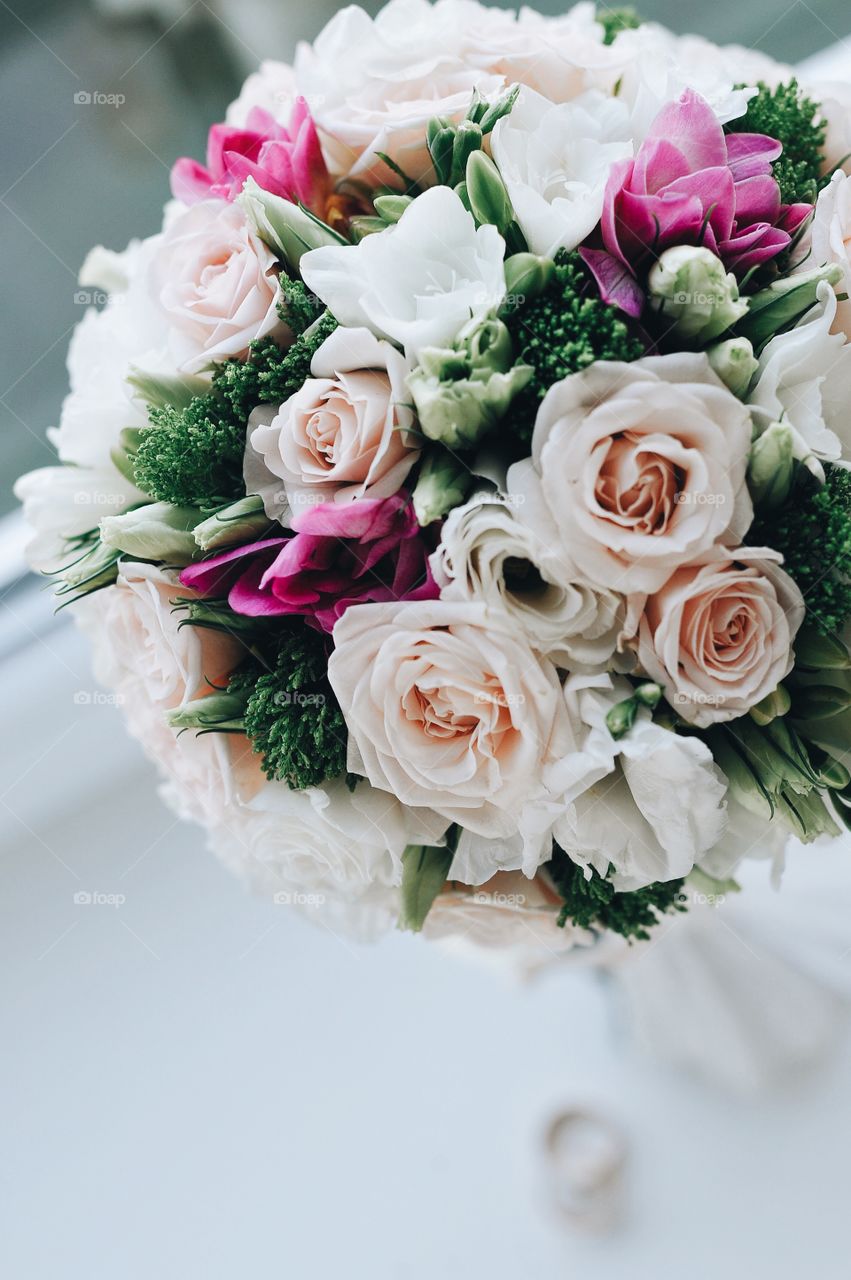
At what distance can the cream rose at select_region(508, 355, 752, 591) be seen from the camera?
434mm

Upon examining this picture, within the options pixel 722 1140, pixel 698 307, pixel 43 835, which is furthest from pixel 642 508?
pixel 43 835

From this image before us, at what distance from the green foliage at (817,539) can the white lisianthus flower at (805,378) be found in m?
0.02

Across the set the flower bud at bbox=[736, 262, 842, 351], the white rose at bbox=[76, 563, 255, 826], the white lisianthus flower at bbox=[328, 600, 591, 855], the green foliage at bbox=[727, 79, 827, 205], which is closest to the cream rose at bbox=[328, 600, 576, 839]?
the white lisianthus flower at bbox=[328, 600, 591, 855]

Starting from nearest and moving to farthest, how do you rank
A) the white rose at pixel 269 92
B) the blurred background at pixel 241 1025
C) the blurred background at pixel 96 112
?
the white rose at pixel 269 92
the blurred background at pixel 241 1025
the blurred background at pixel 96 112

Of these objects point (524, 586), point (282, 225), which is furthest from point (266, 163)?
point (524, 586)

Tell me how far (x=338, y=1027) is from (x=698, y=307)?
2.68 feet

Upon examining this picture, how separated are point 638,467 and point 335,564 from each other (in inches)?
6.5

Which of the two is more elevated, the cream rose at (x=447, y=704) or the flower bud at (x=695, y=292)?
the flower bud at (x=695, y=292)

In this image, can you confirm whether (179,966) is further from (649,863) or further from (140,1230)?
(649,863)

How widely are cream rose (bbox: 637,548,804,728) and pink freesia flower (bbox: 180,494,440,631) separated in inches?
4.6

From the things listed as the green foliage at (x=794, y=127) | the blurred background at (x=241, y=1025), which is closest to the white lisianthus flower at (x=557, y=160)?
the green foliage at (x=794, y=127)

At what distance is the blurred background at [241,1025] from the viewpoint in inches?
33.0

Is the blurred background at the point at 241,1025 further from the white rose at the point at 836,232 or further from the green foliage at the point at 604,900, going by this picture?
the white rose at the point at 836,232

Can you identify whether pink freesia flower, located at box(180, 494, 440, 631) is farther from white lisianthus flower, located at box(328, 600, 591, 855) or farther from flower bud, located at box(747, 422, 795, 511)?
flower bud, located at box(747, 422, 795, 511)
